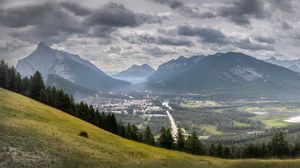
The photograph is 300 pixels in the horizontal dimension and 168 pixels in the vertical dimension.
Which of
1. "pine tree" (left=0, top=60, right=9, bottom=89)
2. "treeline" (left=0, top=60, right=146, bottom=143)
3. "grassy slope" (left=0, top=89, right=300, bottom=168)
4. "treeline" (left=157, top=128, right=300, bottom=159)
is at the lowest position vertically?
"treeline" (left=157, top=128, right=300, bottom=159)

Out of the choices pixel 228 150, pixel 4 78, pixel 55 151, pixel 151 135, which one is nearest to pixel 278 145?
pixel 228 150

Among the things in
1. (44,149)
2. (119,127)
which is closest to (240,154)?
(119,127)

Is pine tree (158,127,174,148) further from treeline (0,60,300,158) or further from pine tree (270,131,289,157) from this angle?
pine tree (270,131,289,157)

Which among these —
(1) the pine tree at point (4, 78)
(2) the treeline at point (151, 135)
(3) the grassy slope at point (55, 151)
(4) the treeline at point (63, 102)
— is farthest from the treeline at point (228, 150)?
(1) the pine tree at point (4, 78)

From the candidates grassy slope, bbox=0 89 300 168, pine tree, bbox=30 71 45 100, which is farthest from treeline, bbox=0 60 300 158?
grassy slope, bbox=0 89 300 168

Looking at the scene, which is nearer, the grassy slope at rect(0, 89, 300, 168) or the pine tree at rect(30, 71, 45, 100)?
the grassy slope at rect(0, 89, 300, 168)

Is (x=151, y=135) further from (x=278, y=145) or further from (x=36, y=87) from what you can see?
(x=36, y=87)

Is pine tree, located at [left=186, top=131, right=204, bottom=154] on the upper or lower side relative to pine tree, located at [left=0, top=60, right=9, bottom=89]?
lower

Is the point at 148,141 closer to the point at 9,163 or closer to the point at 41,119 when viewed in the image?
the point at 41,119
